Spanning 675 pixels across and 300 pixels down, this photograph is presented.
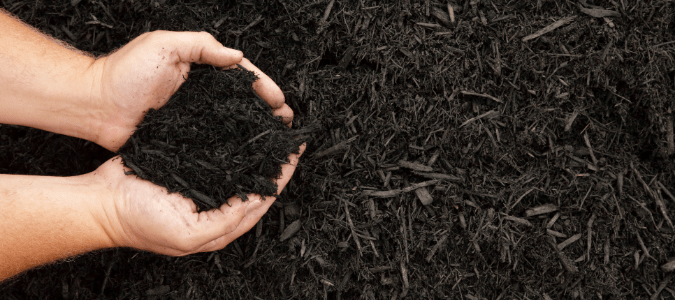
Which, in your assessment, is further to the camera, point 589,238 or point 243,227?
point 589,238

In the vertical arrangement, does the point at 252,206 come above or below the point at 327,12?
below

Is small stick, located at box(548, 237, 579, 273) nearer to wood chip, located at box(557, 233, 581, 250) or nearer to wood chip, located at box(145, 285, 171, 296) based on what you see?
wood chip, located at box(557, 233, 581, 250)

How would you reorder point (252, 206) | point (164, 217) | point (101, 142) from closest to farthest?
point (164, 217) → point (252, 206) → point (101, 142)

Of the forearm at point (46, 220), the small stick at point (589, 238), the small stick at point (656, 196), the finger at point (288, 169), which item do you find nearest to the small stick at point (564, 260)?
the small stick at point (589, 238)

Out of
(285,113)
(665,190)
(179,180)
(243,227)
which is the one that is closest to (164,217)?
(179,180)

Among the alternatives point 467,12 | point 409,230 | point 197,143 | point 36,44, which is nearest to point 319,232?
point 409,230

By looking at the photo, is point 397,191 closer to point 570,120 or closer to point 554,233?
point 554,233

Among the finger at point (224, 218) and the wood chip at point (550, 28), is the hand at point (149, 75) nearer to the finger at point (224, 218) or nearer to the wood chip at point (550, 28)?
the finger at point (224, 218)

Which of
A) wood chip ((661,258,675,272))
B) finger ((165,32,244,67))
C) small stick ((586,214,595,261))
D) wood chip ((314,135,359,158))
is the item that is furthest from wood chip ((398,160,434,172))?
wood chip ((661,258,675,272))
